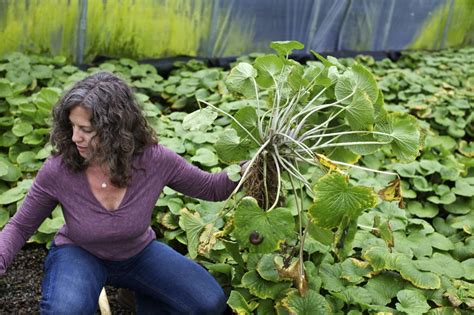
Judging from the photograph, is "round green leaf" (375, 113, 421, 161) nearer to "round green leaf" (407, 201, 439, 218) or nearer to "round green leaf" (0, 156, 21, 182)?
"round green leaf" (407, 201, 439, 218)

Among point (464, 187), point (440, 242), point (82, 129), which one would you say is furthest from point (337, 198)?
point (464, 187)

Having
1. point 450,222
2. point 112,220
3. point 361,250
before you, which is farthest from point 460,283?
point 112,220

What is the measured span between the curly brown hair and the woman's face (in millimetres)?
13

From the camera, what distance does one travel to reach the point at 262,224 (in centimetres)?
163

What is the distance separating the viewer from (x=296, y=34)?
19.0 feet

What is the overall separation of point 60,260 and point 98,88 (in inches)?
22.8

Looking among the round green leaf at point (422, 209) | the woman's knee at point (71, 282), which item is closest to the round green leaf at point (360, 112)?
the woman's knee at point (71, 282)

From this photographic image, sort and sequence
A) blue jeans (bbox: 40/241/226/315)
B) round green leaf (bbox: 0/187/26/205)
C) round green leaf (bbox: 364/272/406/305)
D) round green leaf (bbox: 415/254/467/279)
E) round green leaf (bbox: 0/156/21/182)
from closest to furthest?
blue jeans (bbox: 40/241/226/315) < round green leaf (bbox: 364/272/406/305) < round green leaf (bbox: 415/254/467/279) < round green leaf (bbox: 0/187/26/205) < round green leaf (bbox: 0/156/21/182)

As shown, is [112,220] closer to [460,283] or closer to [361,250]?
[361,250]

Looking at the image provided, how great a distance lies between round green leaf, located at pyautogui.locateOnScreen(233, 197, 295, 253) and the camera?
63.9 inches

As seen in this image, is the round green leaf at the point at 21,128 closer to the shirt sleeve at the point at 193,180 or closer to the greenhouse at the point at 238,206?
the greenhouse at the point at 238,206

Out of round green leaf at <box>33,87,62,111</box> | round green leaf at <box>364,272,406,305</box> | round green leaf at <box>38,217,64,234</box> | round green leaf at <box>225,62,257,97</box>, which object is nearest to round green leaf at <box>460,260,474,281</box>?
round green leaf at <box>364,272,406,305</box>

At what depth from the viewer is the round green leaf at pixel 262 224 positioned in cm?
162

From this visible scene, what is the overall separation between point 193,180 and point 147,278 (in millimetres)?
374
